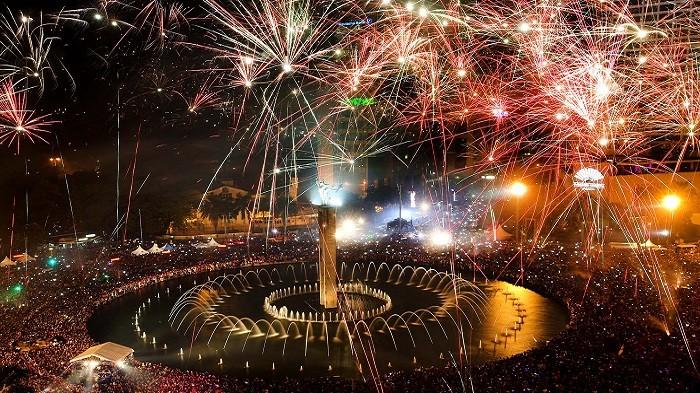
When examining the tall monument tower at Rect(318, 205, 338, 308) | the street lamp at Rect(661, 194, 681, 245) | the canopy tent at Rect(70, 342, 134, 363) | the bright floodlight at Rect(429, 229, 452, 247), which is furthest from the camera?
the bright floodlight at Rect(429, 229, 452, 247)

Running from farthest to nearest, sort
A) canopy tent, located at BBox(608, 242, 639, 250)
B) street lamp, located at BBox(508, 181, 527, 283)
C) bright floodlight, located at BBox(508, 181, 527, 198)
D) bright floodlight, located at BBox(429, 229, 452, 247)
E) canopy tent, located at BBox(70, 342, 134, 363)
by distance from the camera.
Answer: bright floodlight, located at BBox(508, 181, 527, 198) → street lamp, located at BBox(508, 181, 527, 283) → bright floodlight, located at BBox(429, 229, 452, 247) → canopy tent, located at BBox(608, 242, 639, 250) → canopy tent, located at BBox(70, 342, 134, 363)

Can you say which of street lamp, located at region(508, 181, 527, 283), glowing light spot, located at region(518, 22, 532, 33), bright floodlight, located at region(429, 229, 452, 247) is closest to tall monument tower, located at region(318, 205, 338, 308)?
glowing light spot, located at region(518, 22, 532, 33)

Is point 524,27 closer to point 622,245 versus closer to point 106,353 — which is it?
point 106,353

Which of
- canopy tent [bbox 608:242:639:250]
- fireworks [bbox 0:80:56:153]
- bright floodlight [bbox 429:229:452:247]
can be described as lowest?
canopy tent [bbox 608:242:639:250]

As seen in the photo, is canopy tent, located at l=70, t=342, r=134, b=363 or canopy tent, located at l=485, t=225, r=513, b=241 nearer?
canopy tent, located at l=70, t=342, r=134, b=363

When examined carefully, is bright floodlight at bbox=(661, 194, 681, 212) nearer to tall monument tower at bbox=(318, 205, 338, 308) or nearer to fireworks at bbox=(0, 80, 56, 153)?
tall monument tower at bbox=(318, 205, 338, 308)

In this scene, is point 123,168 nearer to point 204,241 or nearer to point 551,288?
point 204,241

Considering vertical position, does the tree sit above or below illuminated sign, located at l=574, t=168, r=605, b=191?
below

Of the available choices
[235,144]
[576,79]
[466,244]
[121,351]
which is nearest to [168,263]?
[121,351]
